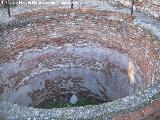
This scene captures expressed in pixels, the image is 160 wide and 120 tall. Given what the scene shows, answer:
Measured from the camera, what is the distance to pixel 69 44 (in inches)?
356

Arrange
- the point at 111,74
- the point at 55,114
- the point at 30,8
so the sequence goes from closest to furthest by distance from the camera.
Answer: the point at 55,114, the point at 30,8, the point at 111,74

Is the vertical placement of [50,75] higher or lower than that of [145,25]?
lower

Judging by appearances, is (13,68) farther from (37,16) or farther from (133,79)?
(133,79)

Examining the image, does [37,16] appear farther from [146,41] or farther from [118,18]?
[146,41]

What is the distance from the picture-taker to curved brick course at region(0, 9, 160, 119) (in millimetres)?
8219

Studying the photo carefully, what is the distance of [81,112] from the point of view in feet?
19.5

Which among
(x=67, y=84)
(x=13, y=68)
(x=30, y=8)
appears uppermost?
(x=30, y=8)

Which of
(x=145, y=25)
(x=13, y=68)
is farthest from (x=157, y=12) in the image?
(x=13, y=68)

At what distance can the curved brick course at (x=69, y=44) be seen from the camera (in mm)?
8219

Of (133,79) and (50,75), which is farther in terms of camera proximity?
(50,75)

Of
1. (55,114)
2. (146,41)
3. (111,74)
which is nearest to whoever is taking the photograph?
(55,114)

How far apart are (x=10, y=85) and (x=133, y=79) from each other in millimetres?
2790

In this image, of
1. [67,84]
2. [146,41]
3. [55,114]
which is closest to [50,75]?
[67,84]

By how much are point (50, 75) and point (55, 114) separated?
11.5 ft
